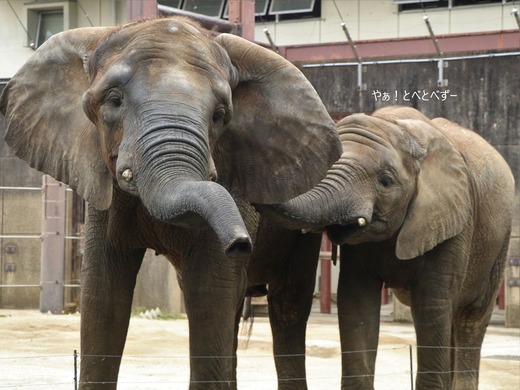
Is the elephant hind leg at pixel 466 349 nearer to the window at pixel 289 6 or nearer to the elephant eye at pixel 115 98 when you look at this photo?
the elephant eye at pixel 115 98

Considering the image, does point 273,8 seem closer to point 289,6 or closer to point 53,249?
point 289,6


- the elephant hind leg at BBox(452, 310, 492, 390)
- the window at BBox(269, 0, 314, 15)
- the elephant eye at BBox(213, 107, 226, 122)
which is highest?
the window at BBox(269, 0, 314, 15)

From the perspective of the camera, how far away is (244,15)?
15.9 meters

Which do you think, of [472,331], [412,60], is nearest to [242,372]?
[472,331]

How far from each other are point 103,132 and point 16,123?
74cm

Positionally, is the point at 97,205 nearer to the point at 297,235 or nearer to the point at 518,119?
the point at 297,235

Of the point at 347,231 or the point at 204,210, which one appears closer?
the point at 204,210

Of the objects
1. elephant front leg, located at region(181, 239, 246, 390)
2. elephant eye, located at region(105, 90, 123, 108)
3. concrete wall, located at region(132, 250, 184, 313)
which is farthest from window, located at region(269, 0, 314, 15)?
elephant eye, located at region(105, 90, 123, 108)

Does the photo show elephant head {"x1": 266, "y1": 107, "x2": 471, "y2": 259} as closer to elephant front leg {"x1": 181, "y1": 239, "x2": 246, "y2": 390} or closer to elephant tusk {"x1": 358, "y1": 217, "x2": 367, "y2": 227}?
elephant tusk {"x1": 358, "y1": 217, "x2": 367, "y2": 227}

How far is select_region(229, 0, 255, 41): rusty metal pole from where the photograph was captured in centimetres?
1591

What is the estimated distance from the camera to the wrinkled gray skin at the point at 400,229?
700cm

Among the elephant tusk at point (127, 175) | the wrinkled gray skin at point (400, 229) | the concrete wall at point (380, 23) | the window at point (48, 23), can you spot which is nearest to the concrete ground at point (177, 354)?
the wrinkled gray skin at point (400, 229)

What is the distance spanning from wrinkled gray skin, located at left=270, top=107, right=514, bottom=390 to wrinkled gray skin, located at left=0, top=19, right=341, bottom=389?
92 centimetres

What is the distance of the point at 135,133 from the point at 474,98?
32.8ft
